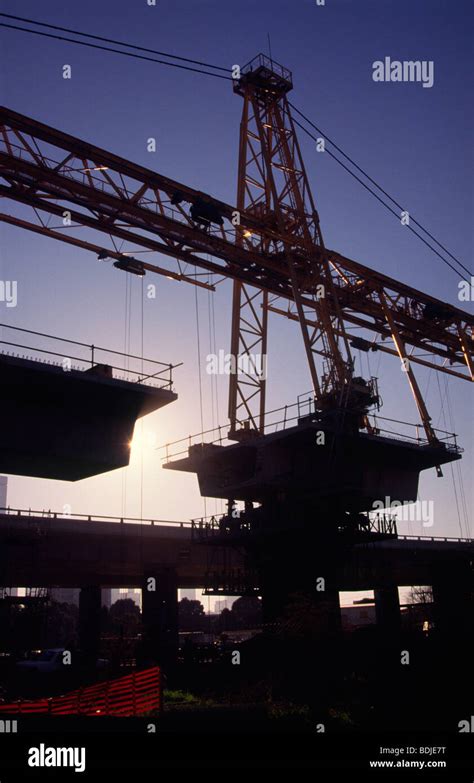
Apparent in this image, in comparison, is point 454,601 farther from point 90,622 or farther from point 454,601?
point 90,622

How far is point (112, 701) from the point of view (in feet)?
68.1

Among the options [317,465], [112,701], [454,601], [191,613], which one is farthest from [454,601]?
[191,613]

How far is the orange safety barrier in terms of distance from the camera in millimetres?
19734

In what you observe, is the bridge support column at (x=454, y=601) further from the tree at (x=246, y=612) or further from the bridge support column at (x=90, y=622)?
the tree at (x=246, y=612)

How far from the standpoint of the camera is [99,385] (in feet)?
79.3

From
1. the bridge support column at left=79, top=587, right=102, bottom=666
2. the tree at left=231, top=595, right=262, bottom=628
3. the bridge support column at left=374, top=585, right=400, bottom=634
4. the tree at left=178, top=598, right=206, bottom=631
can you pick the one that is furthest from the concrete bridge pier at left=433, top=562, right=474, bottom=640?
the tree at left=178, top=598, right=206, bottom=631

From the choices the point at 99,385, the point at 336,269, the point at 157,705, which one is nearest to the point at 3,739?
the point at 157,705

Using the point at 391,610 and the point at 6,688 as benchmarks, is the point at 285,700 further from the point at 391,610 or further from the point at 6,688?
the point at 391,610

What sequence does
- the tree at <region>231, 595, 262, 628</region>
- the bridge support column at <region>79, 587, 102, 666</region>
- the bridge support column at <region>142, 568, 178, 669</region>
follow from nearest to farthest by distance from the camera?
the bridge support column at <region>142, 568, 178, 669</region> → the bridge support column at <region>79, 587, 102, 666</region> → the tree at <region>231, 595, 262, 628</region>

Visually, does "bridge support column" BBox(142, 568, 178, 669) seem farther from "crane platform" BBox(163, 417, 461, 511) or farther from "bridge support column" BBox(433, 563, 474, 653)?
"bridge support column" BBox(433, 563, 474, 653)

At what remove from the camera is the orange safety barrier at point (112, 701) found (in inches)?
777

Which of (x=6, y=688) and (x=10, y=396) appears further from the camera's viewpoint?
(x=6, y=688)

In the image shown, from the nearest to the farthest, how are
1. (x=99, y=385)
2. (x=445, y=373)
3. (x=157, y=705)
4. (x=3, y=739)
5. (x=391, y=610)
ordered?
(x=3, y=739)
(x=157, y=705)
(x=99, y=385)
(x=445, y=373)
(x=391, y=610)

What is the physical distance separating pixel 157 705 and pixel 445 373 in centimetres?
3616
